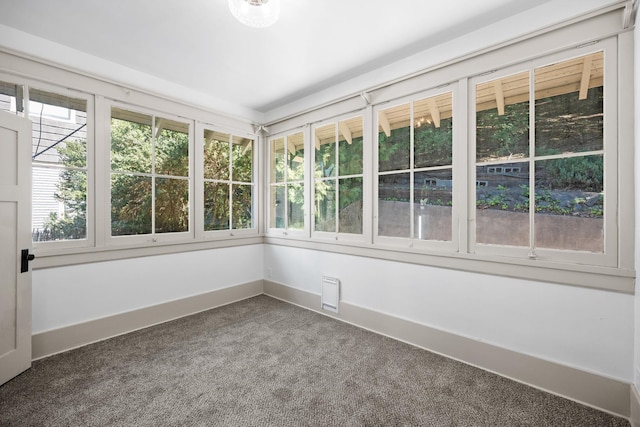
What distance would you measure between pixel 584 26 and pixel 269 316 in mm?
3715

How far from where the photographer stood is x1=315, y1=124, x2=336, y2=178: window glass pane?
3.39 metres

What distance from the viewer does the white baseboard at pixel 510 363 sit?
179 centimetres

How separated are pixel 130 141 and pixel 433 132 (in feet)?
10.1

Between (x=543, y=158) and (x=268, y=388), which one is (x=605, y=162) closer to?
(x=543, y=158)

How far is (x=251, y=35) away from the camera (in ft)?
7.73

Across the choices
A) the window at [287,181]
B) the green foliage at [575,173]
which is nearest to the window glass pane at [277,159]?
the window at [287,181]

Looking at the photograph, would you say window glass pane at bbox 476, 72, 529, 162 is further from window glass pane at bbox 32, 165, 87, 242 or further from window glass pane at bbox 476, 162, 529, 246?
window glass pane at bbox 32, 165, 87, 242

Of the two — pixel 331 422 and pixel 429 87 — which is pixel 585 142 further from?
pixel 331 422

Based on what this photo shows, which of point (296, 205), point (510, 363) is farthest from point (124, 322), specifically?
point (510, 363)

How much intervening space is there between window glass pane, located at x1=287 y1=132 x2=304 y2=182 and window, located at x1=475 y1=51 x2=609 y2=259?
2.11m

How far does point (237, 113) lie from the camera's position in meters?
3.94

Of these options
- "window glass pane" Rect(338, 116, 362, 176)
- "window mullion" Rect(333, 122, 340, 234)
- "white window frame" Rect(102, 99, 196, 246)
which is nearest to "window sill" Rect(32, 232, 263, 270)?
"white window frame" Rect(102, 99, 196, 246)

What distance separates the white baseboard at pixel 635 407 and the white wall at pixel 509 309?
0.25ft

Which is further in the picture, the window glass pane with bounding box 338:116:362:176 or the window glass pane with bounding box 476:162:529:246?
the window glass pane with bounding box 338:116:362:176
